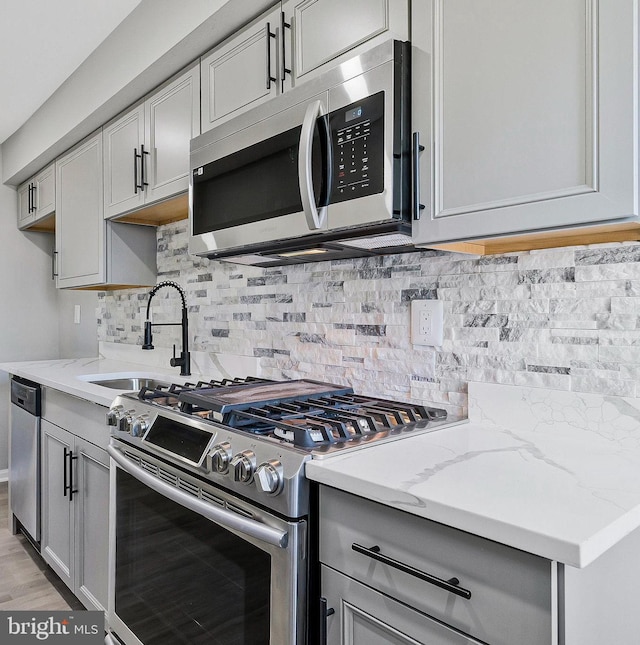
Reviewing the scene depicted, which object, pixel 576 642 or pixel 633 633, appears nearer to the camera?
pixel 576 642

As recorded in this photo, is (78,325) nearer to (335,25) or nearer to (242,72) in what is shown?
(242,72)

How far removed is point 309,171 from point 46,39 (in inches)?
74.9

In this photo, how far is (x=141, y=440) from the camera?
5.08 feet

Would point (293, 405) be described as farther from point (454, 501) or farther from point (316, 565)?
point (454, 501)

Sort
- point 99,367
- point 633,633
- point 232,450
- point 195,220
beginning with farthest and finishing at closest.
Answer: point 99,367 < point 195,220 < point 232,450 < point 633,633

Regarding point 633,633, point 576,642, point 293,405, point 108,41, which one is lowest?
point 633,633

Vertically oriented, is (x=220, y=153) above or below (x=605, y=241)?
above

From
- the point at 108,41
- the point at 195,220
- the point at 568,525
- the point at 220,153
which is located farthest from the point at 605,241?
the point at 108,41

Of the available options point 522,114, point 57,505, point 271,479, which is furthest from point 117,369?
point 522,114

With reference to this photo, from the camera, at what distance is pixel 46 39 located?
245 cm

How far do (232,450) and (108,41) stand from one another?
7.05 feet

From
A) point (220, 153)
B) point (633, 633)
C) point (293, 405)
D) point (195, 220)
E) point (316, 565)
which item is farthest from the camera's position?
point (195, 220)

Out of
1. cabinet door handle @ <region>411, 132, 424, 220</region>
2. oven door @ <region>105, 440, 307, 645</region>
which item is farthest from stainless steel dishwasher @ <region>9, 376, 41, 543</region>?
cabinet door handle @ <region>411, 132, 424, 220</region>

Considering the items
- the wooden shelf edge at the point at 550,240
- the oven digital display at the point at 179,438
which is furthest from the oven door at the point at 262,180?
the oven digital display at the point at 179,438
